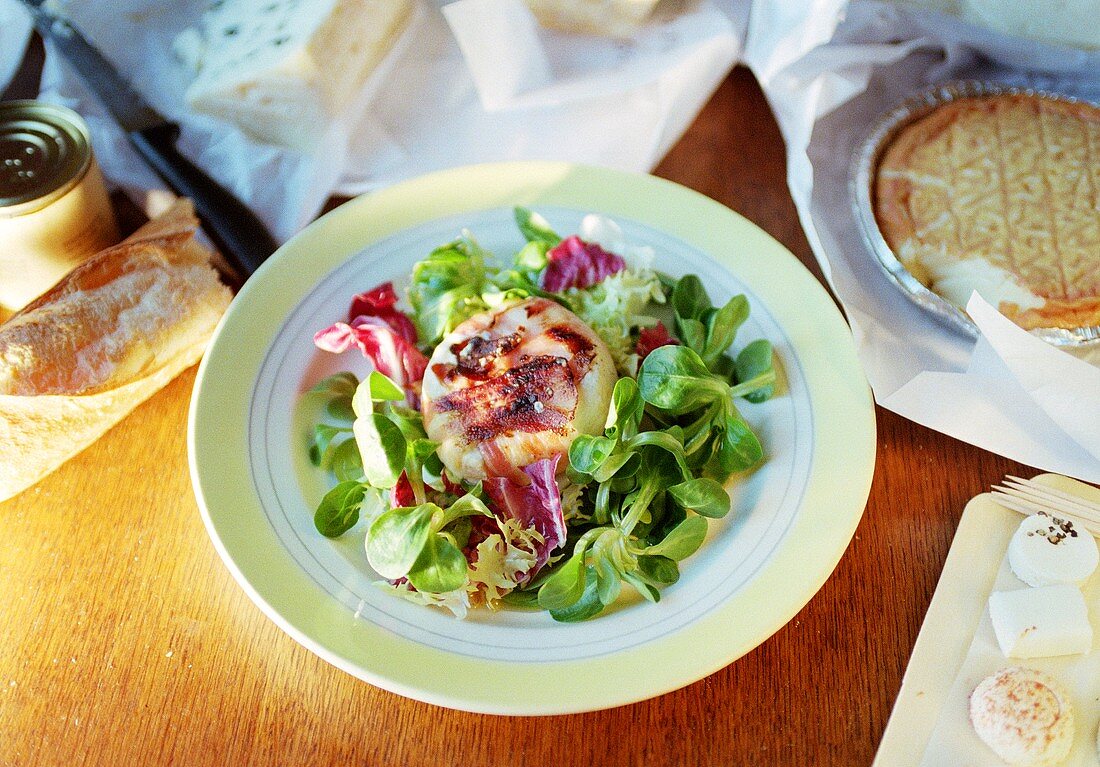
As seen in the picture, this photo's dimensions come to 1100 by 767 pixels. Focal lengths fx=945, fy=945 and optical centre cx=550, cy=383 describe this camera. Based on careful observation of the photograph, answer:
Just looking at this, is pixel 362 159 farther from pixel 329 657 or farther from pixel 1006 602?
pixel 1006 602

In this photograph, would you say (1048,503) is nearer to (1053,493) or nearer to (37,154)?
(1053,493)

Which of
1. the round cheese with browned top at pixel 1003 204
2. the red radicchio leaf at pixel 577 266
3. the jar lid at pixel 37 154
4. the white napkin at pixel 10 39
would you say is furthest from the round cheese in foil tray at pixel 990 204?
the white napkin at pixel 10 39

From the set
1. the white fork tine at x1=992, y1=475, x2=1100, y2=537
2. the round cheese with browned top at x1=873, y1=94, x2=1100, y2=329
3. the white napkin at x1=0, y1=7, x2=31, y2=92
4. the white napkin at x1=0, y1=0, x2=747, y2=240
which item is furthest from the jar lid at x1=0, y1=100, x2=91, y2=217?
the white fork tine at x1=992, y1=475, x2=1100, y2=537

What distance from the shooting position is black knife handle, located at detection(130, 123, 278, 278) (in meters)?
1.54

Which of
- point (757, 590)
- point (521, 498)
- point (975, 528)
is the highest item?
point (521, 498)

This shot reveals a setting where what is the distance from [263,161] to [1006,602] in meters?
1.35

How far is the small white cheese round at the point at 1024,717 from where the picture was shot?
1.00 meters

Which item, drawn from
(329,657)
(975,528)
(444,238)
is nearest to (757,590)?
(975,528)

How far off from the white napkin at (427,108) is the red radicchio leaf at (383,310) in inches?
14.0

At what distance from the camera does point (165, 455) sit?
1.38 m

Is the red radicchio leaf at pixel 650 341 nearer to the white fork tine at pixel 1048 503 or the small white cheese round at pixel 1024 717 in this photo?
the white fork tine at pixel 1048 503

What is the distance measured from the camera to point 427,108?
5.88ft

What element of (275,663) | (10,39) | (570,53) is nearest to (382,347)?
(275,663)

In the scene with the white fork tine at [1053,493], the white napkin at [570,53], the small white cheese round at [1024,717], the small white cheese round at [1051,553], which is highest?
the white napkin at [570,53]
